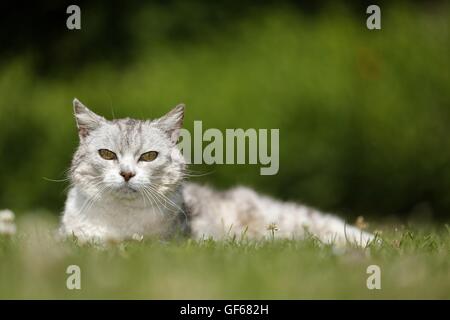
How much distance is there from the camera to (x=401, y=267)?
133 inches

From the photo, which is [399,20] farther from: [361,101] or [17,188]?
[17,188]

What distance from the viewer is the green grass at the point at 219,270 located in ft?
10.0

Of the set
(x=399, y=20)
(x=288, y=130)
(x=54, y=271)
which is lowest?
(x=54, y=271)

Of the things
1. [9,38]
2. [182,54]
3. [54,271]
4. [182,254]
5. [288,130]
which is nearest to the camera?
[54,271]

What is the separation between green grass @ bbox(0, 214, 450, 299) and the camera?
3053 mm

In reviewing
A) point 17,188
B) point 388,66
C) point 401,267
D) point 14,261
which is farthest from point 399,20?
point 14,261

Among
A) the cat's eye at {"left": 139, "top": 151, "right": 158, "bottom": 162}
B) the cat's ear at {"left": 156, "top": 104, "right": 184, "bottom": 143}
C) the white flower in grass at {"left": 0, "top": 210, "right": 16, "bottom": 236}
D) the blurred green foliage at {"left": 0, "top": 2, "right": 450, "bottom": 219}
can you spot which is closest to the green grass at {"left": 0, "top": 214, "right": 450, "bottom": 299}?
the white flower in grass at {"left": 0, "top": 210, "right": 16, "bottom": 236}

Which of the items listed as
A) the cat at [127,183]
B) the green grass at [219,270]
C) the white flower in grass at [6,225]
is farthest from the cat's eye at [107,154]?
the white flower in grass at [6,225]

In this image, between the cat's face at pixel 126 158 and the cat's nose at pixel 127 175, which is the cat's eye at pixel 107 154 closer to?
the cat's face at pixel 126 158

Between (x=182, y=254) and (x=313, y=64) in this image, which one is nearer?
(x=182, y=254)

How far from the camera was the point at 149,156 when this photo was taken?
165 inches

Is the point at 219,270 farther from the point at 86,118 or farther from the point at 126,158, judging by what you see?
the point at 86,118

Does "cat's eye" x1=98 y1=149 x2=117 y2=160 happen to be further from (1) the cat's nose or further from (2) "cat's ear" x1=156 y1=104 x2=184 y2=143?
(2) "cat's ear" x1=156 y1=104 x2=184 y2=143

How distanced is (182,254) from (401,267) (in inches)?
39.7
